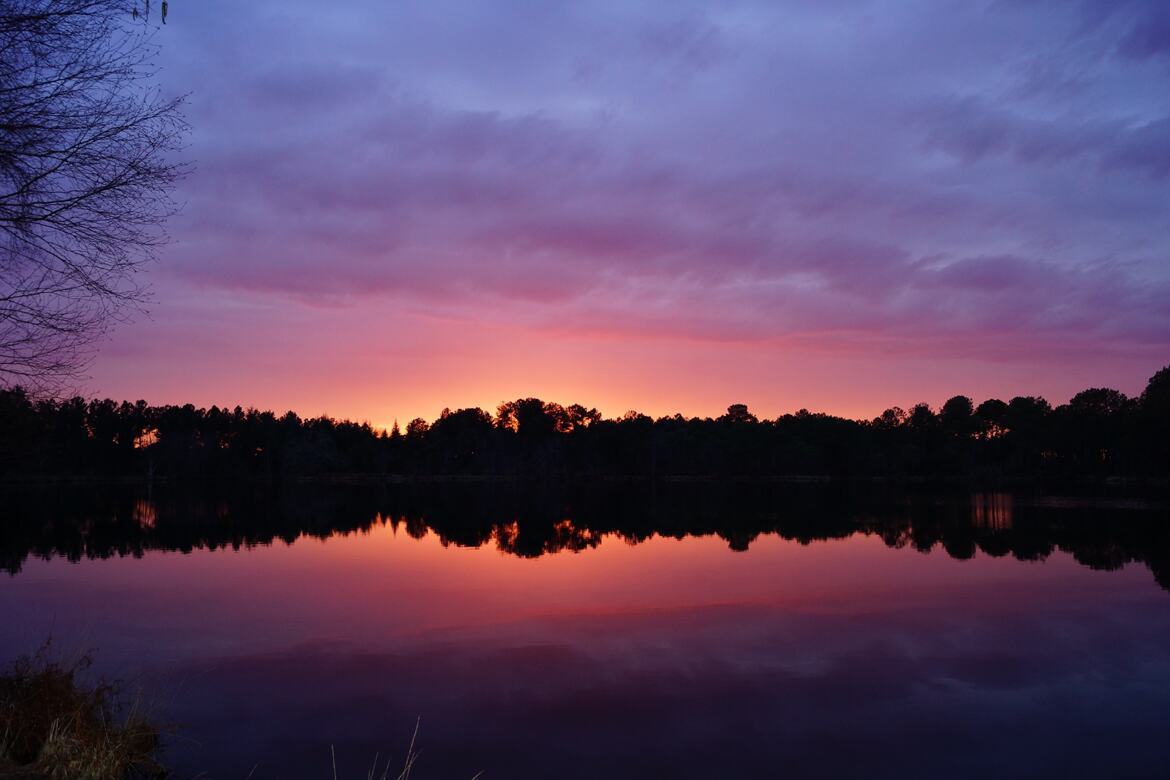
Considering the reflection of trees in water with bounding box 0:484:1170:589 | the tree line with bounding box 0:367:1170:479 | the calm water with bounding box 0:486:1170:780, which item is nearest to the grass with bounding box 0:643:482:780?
the calm water with bounding box 0:486:1170:780

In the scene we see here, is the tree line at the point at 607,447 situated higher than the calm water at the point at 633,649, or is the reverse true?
the tree line at the point at 607,447

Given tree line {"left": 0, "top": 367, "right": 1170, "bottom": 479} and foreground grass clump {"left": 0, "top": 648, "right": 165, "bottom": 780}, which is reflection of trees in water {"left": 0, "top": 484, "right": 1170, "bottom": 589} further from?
tree line {"left": 0, "top": 367, "right": 1170, "bottom": 479}

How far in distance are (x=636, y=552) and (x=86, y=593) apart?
1619 centimetres

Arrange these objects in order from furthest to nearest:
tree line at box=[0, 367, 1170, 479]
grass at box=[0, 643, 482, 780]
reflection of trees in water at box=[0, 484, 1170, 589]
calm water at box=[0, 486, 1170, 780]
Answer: tree line at box=[0, 367, 1170, 479] → reflection of trees in water at box=[0, 484, 1170, 589] → calm water at box=[0, 486, 1170, 780] → grass at box=[0, 643, 482, 780]

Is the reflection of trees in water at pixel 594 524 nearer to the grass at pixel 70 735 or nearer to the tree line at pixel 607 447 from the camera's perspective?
the grass at pixel 70 735

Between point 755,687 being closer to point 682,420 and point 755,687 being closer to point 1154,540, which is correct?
point 1154,540

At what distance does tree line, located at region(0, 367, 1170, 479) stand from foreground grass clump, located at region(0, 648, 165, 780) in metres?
106

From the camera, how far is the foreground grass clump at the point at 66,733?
24.1ft

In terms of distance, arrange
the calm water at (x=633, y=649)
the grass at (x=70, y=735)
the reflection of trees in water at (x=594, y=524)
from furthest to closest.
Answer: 1. the reflection of trees in water at (x=594, y=524)
2. the calm water at (x=633, y=649)
3. the grass at (x=70, y=735)

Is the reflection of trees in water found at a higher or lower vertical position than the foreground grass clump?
lower

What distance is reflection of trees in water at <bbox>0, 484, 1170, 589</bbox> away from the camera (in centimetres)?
2928

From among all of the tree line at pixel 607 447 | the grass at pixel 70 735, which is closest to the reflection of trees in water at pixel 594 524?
the grass at pixel 70 735

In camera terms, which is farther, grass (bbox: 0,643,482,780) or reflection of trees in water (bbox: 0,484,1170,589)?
reflection of trees in water (bbox: 0,484,1170,589)

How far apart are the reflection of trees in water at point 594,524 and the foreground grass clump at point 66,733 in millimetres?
18355
